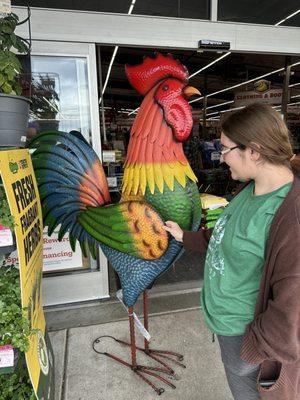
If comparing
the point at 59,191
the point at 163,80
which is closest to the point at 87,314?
the point at 59,191

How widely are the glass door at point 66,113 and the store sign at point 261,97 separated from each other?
155 inches

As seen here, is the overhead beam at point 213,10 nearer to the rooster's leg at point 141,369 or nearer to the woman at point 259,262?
the woman at point 259,262

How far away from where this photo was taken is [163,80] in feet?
4.59

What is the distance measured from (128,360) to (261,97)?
17.7 feet

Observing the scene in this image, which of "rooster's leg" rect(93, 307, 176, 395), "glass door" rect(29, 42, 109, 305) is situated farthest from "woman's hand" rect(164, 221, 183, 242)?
"glass door" rect(29, 42, 109, 305)

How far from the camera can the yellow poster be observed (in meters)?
1.19

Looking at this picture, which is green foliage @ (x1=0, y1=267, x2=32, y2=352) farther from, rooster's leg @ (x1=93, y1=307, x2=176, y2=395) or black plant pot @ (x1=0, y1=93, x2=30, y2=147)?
rooster's leg @ (x1=93, y1=307, x2=176, y2=395)

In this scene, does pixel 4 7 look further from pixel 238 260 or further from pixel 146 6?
pixel 146 6

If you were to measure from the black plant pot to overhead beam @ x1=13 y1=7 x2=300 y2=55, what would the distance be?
4.47 feet

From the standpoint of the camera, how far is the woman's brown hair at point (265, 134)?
97 cm

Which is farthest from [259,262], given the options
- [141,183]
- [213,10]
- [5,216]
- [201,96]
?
[201,96]

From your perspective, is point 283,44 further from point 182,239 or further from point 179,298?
point 179,298

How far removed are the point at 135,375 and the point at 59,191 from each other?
1.39 metres

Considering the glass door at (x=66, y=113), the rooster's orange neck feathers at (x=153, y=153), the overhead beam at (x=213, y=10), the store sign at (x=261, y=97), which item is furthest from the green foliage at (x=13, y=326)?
the store sign at (x=261, y=97)
